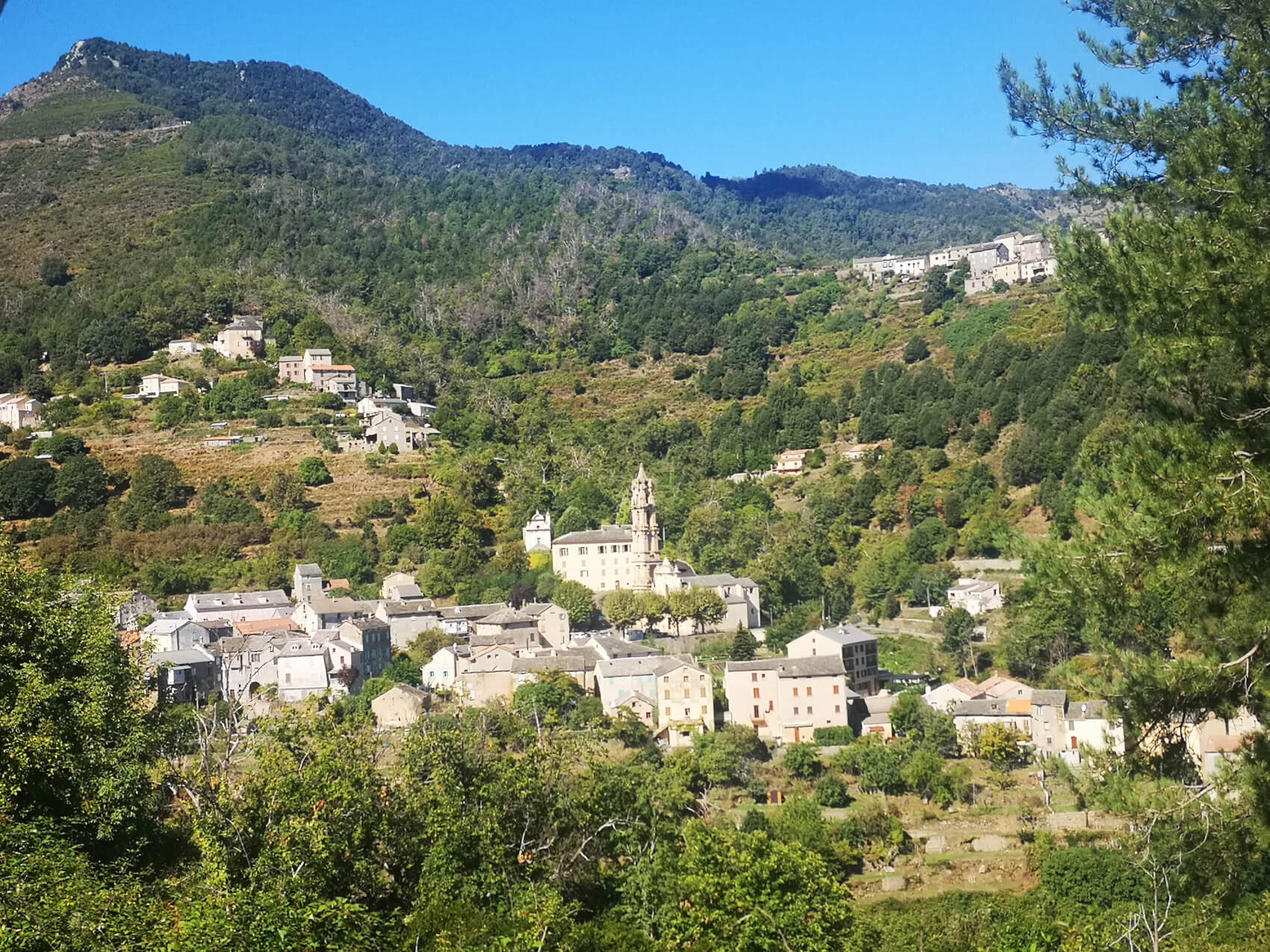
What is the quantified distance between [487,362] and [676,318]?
42.8 feet

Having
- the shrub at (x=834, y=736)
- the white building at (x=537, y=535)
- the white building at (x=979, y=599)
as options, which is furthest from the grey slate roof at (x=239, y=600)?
the white building at (x=979, y=599)

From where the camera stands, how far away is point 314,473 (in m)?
50.1

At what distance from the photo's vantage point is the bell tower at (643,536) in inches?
1726

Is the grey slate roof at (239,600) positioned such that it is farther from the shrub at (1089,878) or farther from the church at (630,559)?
the shrub at (1089,878)

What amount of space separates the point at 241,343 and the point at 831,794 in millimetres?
46200

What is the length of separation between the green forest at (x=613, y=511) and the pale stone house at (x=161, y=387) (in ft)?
4.36

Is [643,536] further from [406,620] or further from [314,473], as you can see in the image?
[314,473]

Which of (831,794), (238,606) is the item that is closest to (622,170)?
(238,606)

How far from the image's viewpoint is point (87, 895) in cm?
976

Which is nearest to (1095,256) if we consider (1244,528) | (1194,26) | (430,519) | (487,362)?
(1194,26)

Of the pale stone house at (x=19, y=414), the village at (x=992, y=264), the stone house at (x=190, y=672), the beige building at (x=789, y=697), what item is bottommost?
the beige building at (x=789, y=697)

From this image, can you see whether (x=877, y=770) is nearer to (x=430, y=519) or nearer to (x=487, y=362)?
(x=430, y=519)

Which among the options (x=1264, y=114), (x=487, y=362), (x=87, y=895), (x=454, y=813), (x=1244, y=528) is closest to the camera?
(x=1244, y=528)

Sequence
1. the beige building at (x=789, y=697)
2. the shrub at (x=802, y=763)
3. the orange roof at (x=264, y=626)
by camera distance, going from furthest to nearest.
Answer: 1. the orange roof at (x=264, y=626)
2. the beige building at (x=789, y=697)
3. the shrub at (x=802, y=763)
